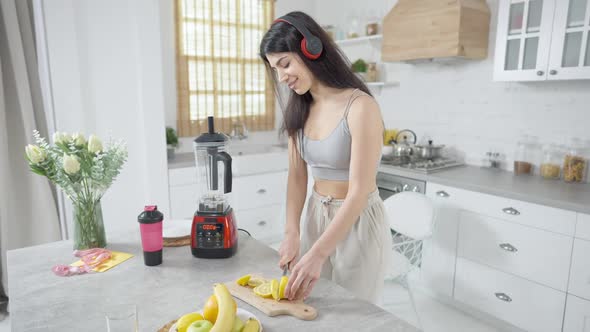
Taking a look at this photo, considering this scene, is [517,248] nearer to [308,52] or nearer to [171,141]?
[308,52]

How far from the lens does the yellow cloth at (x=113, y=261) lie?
1291mm

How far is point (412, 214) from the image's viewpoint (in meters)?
2.42

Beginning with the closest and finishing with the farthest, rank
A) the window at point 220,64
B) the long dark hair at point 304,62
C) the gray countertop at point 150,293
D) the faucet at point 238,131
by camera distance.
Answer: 1. the gray countertop at point 150,293
2. the long dark hair at point 304,62
3. the window at point 220,64
4. the faucet at point 238,131

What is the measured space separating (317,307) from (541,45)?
2196mm

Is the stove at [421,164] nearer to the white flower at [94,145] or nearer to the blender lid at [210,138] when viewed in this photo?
the blender lid at [210,138]

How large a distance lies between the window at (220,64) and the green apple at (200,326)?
10.3 feet

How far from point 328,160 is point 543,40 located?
1.79 meters

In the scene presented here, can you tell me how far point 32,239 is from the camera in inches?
108

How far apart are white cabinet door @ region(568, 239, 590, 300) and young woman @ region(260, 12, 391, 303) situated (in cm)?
125

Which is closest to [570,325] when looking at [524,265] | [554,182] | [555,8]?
[524,265]

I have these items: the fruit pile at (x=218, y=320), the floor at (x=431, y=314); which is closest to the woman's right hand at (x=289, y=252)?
the fruit pile at (x=218, y=320)

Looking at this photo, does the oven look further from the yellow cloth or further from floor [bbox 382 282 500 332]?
the yellow cloth

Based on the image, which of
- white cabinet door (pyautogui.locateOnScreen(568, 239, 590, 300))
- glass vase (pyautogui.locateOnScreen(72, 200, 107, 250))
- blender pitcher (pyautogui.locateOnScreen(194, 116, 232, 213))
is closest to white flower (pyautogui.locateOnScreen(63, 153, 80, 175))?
glass vase (pyautogui.locateOnScreen(72, 200, 107, 250))

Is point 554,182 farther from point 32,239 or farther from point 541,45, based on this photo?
point 32,239
